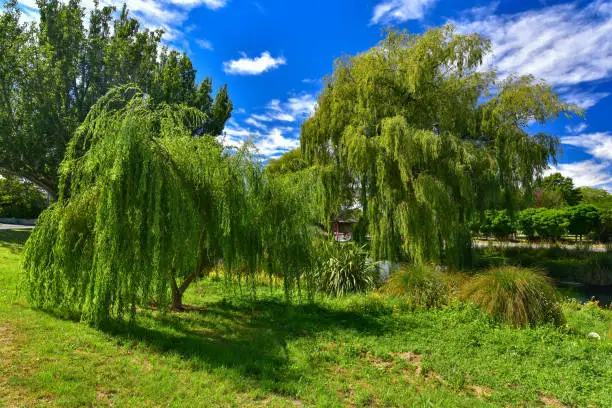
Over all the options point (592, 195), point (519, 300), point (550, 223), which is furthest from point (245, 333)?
point (592, 195)

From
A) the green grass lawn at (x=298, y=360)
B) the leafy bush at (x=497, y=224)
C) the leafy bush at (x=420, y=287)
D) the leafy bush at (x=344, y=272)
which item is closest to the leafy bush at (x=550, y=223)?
the leafy bush at (x=497, y=224)

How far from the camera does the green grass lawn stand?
360cm

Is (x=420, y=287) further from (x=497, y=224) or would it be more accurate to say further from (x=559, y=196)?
(x=559, y=196)

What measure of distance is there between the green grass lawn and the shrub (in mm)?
319

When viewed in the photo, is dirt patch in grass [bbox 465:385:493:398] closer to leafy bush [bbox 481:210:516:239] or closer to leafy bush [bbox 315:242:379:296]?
leafy bush [bbox 315:242:379:296]

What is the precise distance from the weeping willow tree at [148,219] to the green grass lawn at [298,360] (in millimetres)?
673

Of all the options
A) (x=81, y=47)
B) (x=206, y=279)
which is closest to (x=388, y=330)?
(x=206, y=279)

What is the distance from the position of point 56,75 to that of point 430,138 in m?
16.4

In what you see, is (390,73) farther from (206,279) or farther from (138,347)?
(138,347)

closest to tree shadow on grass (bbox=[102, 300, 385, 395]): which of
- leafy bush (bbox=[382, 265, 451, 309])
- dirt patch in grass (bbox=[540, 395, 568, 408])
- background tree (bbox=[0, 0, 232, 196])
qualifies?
leafy bush (bbox=[382, 265, 451, 309])

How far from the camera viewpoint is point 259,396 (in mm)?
3686

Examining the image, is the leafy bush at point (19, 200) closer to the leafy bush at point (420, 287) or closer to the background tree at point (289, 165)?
the background tree at point (289, 165)

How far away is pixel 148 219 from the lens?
16.2ft

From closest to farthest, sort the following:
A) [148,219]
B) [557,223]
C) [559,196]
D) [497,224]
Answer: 1. [148,219]
2. [557,223]
3. [497,224]
4. [559,196]
